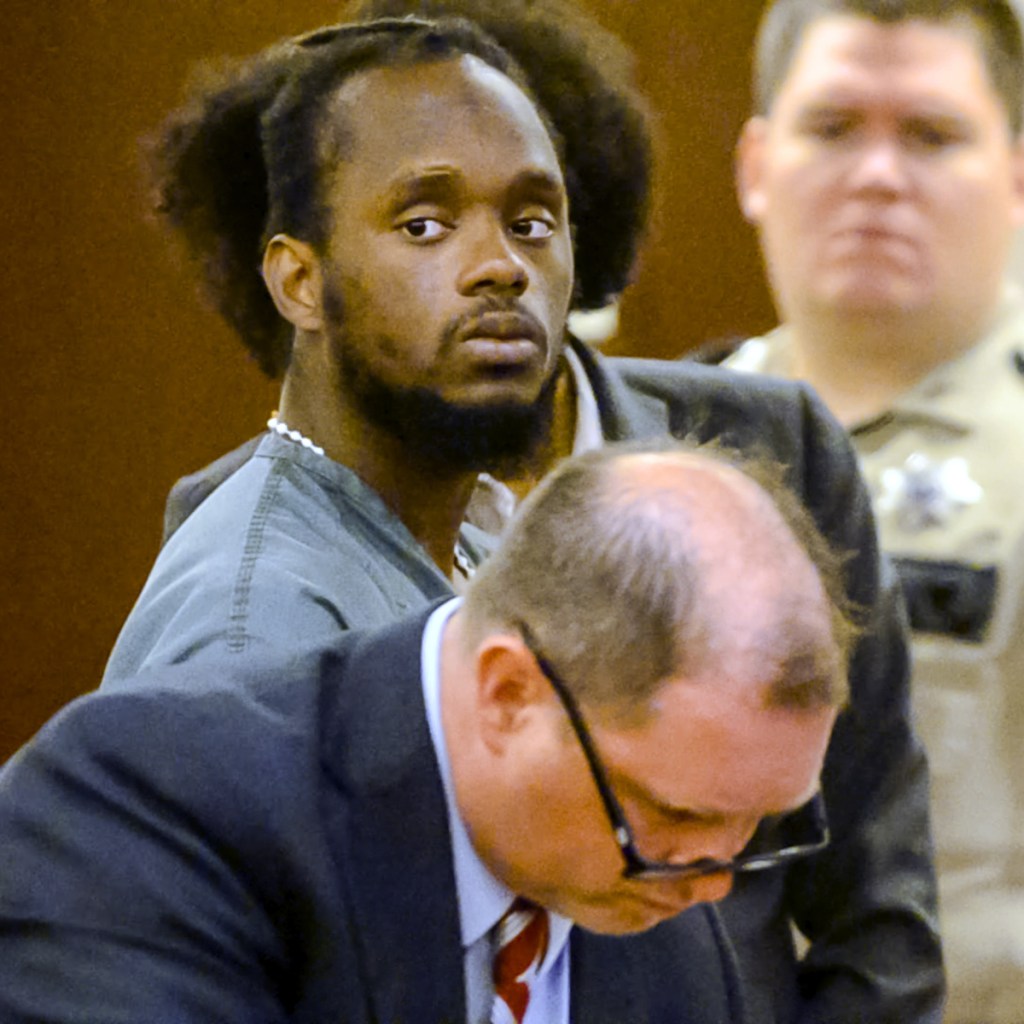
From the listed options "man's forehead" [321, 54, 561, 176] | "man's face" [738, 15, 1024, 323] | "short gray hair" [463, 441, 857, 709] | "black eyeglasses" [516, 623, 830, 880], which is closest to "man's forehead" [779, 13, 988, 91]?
"man's face" [738, 15, 1024, 323]

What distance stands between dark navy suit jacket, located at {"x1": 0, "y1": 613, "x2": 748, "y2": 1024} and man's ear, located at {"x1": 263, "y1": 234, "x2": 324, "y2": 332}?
0.37m

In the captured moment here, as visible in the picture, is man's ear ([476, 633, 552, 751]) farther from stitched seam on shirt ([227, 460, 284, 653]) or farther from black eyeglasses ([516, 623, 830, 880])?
stitched seam on shirt ([227, 460, 284, 653])

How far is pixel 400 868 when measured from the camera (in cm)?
100

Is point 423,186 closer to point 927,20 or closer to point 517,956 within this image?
point 517,956

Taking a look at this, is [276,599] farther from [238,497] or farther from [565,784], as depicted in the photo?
[565,784]

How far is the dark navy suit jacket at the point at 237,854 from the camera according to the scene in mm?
941

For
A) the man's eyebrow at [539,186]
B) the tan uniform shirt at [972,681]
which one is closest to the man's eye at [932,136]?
the tan uniform shirt at [972,681]

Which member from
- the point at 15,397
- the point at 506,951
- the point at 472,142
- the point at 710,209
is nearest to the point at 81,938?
the point at 506,951

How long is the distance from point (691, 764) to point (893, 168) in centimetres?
93

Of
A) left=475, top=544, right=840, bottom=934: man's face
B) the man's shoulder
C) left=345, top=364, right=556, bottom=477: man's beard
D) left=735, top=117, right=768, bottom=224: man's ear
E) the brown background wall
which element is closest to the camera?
left=475, top=544, right=840, bottom=934: man's face

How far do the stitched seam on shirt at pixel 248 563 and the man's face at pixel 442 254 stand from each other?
3.4 inches

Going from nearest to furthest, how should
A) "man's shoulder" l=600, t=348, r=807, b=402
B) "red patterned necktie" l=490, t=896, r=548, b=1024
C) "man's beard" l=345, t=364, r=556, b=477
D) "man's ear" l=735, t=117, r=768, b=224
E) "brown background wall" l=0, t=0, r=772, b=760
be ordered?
1. "red patterned necktie" l=490, t=896, r=548, b=1024
2. "man's beard" l=345, t=364, r=556, b=477
3. "man's shoulder" l=600, t=348, r=807, b=402
4. "man's ear" l=735, t=117, r=768, b=224
5. "brown background wall" l=0, t=0, r=772, b=760

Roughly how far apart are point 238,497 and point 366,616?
14 cm

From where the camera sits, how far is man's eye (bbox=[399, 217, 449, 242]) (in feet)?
4.19
